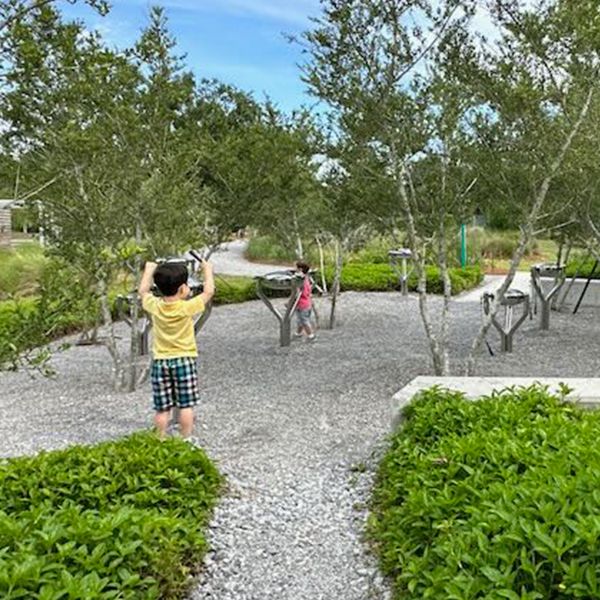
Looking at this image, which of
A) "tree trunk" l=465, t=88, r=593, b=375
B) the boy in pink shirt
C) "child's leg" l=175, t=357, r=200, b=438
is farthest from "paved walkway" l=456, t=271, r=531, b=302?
"child's leg" l=175, t=357, r=200, b=438

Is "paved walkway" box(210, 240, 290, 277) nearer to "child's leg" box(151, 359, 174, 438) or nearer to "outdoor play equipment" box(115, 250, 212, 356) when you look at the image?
"outdoor play equipment" box(115, 250, 212, 356)

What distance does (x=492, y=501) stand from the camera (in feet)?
8.18

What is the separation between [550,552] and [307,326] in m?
6.98

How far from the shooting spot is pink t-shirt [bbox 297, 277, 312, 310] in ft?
28.5

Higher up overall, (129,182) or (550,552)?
(129,182)

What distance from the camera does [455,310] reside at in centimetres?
1180

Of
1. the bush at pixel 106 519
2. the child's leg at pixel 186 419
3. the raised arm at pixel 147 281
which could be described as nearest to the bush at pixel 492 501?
the bush at pixel 106 519

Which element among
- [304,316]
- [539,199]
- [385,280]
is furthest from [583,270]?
[539,199]

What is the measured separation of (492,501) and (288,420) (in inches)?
110

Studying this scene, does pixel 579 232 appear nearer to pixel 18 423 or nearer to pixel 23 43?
pixel 18 423

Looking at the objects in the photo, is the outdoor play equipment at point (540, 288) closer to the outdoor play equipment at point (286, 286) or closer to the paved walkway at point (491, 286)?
the paved walkway at point (491, 286)

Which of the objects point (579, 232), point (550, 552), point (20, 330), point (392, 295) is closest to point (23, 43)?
point (20, 330)

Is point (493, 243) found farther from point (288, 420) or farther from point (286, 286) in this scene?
point (288, 420)

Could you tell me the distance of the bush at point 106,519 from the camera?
2252mm
